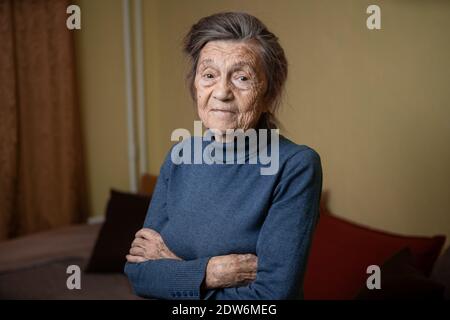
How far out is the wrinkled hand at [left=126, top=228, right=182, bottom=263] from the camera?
938mm

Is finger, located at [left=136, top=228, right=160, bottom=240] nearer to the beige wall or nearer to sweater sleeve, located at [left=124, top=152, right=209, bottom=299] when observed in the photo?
sweater sleeve, located at [left=124, top=152, right=209, bottom=299]

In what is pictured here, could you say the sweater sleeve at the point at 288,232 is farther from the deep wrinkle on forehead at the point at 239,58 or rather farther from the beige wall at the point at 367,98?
the beige wall at the point at 367,98

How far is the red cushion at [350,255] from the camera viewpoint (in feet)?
5.08

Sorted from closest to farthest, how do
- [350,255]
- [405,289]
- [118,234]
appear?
[405,289]
[350,255]
[118,234]

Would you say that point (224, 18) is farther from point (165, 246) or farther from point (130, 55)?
point (130, 55)

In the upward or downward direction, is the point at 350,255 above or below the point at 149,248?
below

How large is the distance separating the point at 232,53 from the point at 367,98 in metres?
0.68

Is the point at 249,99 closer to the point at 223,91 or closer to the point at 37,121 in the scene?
the point at 223,91

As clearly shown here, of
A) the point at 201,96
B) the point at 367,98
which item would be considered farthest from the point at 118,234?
the point at 201,96

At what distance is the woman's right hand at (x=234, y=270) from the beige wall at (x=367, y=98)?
1.12 feet

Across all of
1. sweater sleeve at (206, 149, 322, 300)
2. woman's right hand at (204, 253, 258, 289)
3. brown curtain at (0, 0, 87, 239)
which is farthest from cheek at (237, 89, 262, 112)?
brown curtain at (0, 0, 87, 239)

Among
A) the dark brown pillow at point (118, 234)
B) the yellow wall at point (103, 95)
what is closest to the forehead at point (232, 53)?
the dark brown pillow at point (118, 234)

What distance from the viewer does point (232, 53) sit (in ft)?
2.76

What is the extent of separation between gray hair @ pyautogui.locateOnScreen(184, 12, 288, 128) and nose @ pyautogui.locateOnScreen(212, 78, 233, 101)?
66 millimetres
